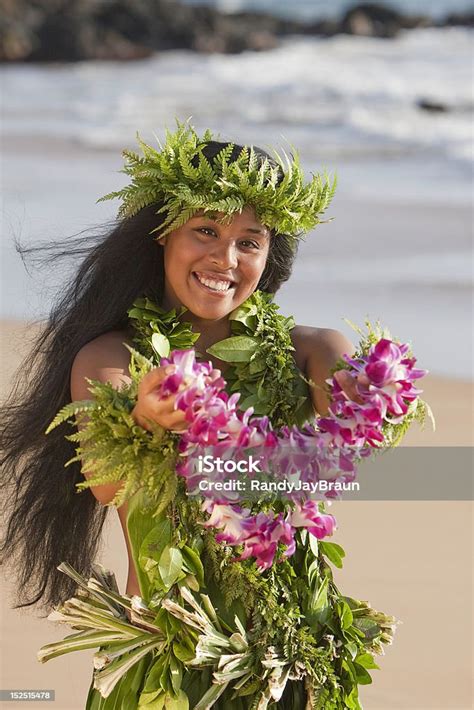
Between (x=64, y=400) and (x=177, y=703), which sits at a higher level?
(x=64, y=400)

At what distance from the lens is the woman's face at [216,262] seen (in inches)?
105

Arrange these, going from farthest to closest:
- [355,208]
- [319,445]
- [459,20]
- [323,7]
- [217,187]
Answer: [323,7]
[459,20]
[355,208]
[217,187]
[319,445]

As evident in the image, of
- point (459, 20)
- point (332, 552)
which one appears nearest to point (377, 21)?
point (459, 20)

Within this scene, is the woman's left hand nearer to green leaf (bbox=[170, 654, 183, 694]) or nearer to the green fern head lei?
the green fern head lei

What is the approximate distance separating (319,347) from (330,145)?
12172 mm

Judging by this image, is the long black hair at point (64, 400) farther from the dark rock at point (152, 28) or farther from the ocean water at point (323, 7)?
the ocean water at point (323, 7)

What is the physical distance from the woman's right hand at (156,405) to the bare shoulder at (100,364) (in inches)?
12.7

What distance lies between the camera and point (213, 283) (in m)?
2.67

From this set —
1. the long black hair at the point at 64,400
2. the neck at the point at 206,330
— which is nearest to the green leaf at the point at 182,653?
the long black hair at the point at 64,400

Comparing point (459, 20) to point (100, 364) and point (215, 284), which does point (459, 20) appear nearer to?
point (215, 284)

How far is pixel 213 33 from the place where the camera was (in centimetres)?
2075

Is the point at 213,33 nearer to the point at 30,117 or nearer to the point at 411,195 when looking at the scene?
the point at 30,117

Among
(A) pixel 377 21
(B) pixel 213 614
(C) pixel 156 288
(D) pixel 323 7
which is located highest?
(D) pixel 323 7

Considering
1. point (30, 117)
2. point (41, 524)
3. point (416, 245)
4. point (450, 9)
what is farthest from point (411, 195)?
point (41, 524)
